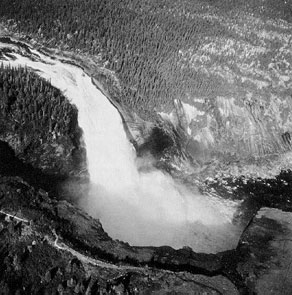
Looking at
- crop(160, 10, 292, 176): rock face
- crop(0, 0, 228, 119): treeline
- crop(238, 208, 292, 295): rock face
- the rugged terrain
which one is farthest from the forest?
crop(238, 208, 292, 295): rock face

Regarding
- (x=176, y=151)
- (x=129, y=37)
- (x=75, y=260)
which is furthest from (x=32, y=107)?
(x=129, y=37)

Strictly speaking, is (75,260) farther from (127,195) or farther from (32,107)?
(32,107)

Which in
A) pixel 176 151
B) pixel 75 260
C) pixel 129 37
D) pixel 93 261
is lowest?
pixel 75 260

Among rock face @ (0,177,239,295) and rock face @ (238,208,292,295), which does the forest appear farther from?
rock face @ (238,208,292,295)

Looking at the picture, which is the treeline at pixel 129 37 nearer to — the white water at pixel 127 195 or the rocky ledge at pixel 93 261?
the white water at pixel 127 195

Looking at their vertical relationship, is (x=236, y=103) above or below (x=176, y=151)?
above

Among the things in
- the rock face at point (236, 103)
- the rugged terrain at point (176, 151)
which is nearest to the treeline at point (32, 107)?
the rugged terrain at point (176, 151)
